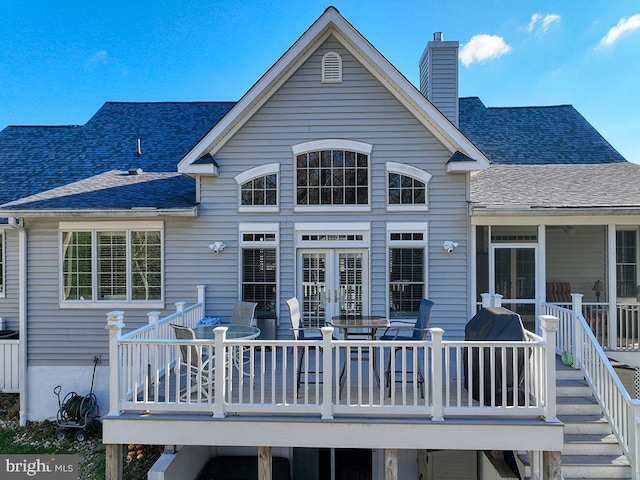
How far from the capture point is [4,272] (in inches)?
315

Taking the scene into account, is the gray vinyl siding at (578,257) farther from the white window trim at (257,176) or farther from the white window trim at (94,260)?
the white window trim at (94,260)

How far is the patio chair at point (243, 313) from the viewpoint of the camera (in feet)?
21.0

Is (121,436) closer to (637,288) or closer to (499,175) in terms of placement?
(499,175)

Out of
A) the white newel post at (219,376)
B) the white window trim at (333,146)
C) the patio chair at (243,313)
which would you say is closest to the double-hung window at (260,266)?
the patio chair at (243,313)

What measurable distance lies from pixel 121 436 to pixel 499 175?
323 inches

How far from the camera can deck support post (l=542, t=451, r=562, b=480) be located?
13.9 ft

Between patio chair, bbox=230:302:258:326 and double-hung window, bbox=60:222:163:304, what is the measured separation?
67.7 inches

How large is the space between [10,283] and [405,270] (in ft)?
27.1

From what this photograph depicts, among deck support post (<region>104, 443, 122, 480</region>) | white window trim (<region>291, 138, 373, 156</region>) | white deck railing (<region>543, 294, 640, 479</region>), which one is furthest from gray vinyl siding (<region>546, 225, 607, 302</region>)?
deck support post (<region>104, 443, 122, 480</region>)

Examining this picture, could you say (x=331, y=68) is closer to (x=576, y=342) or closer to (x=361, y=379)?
(x=361, y=379)

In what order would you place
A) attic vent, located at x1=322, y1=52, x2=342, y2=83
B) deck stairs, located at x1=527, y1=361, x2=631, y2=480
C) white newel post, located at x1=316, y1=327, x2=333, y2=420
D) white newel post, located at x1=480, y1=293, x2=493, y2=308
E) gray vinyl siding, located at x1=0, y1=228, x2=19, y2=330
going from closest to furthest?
white newel post, located at x1=316, y1=327, x2=333, y2=420 < deck stairs, located at x1=527, y1=361, x2=631, y2=480 < white newel post, located at x1=480, y1=293, x2=493, y2=308 < attic vent, located at x1=322, y1=52, x2=342, y2=83 < gray vinyl siding, located at x1=0, y1=228, x2=19, y2=330

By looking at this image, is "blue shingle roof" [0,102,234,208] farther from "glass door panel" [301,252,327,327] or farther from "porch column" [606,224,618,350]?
"porch column" [606,224,618,350]

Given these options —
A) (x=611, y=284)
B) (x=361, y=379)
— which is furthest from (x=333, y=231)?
(x=611, y=284)

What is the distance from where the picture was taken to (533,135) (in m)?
9.75
